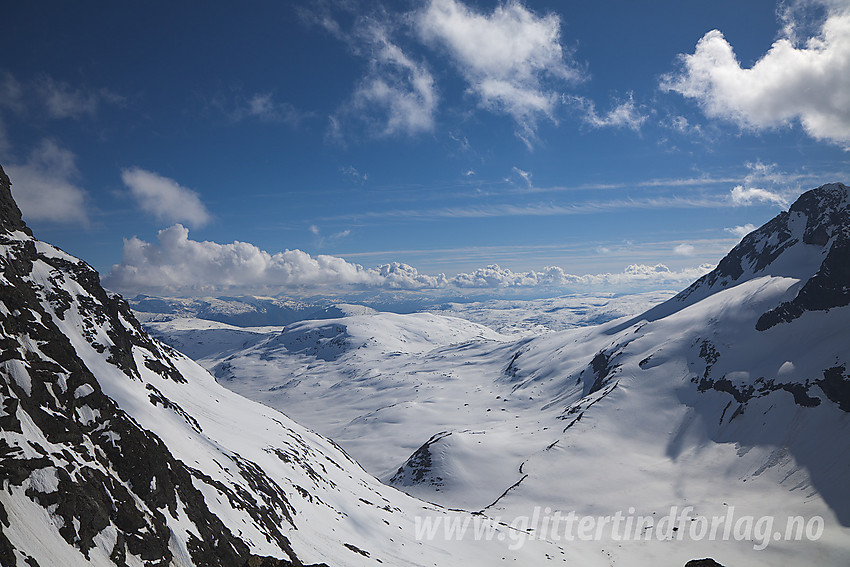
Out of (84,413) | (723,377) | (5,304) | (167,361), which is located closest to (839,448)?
(723,377)

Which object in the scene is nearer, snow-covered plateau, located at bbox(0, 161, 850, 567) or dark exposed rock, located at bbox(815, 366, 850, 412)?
snow-covered plateau, located at bbox(0, 161, 850, 567)

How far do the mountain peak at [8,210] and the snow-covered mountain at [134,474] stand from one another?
1.14ft

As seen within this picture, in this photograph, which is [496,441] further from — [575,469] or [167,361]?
[167,361]

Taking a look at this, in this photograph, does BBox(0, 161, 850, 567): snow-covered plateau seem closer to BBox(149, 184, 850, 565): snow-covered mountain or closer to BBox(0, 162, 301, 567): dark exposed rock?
BBox(0, 162, 301, 567): dark exposed rock

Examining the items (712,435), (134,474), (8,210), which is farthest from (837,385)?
(8,210)

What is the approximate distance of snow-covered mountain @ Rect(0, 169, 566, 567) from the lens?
26.6 m

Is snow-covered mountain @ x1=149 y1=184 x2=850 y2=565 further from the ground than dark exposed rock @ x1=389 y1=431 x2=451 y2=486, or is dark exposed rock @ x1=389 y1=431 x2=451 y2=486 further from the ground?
snow-covered mountain @ x1=149 y1=184 x2=850 y2=565

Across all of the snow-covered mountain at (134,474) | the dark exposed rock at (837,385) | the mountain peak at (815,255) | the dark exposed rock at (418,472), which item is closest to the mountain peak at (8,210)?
the snow-covered mountain at (134,474)

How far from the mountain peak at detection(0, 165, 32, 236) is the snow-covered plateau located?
57 centimetres

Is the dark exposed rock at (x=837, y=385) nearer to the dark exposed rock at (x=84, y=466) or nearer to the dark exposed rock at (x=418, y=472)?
the dark exposed rock at (x=418, y=472)

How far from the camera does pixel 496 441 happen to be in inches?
6348

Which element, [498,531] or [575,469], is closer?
[498,531]

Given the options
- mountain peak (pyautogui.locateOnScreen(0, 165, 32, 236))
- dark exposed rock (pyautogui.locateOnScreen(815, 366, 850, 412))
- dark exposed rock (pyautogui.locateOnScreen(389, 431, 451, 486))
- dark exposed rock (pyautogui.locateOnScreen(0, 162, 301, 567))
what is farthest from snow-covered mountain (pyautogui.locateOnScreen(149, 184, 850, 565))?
mountain peak (pyautogui.locateOnScreen(0, 165, 32, 236))

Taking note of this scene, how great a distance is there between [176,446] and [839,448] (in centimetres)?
14828
